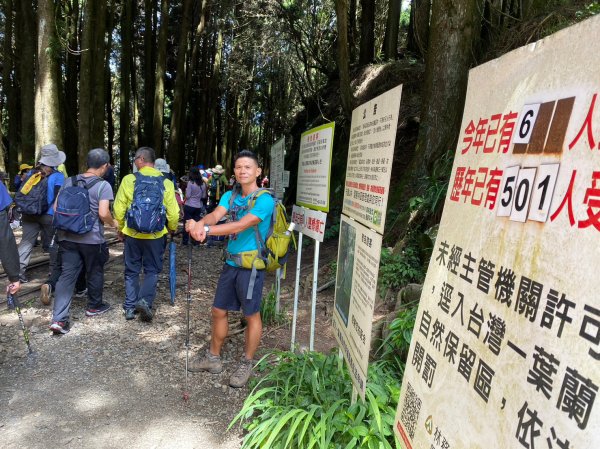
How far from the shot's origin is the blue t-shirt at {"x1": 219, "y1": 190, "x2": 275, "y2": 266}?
3283 millimetres

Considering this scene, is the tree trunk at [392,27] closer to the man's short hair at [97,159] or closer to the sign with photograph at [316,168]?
the sign with photograph at [316,168]

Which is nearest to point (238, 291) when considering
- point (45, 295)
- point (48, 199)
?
point (45, 295)

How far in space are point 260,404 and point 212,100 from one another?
59.8 feet

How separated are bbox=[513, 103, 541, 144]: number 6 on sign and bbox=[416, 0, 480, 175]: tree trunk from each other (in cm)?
472

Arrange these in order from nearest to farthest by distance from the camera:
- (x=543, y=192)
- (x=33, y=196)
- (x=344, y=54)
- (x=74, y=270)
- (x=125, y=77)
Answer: (x=543, y=192) → (x=74, y=270) → (x=33, y=196) → (x=344, y=54) → (x=125, y=77)

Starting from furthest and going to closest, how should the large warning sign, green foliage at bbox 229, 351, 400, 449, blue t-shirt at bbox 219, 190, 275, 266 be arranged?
1. blue t-shirt at bbox 219, 190, 275, 266
2. green foliage at bbox 229, 351, 400, 449
3. the large warning sign

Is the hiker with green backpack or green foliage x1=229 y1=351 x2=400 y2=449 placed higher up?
the hiker with green backpack

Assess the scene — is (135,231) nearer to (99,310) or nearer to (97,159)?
(97,159)

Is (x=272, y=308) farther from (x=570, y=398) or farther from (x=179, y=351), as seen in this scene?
(x=570, y=398)

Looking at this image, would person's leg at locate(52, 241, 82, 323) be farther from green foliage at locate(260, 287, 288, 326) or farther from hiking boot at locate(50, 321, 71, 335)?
green foliage at locate(260, 287, 288, 326)

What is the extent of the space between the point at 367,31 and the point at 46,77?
30.2 feet

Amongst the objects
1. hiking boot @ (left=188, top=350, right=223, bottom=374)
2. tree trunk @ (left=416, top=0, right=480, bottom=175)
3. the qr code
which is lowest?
hiking boot @ (left=188, top=350, right=223, bottom=374)

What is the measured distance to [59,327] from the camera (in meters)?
4.21

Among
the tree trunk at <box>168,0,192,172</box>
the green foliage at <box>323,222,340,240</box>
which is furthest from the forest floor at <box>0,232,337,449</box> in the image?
the tree trunk at <box>168,0,192,172</box>
